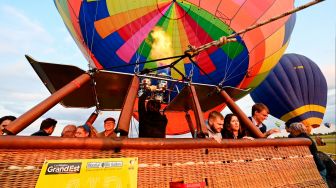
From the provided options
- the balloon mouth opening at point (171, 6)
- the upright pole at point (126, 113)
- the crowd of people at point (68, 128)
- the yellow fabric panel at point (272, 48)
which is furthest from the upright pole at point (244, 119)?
the yellow fabric panel at point (272, 48)

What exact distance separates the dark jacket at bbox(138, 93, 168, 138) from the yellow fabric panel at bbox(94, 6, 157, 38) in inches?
95.4

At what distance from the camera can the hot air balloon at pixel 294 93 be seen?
14.4 meters

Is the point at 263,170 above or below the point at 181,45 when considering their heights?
Answer: below

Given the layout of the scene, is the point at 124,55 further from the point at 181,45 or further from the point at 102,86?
the point at 102,86

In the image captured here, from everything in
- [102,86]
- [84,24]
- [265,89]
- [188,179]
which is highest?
[265,89]

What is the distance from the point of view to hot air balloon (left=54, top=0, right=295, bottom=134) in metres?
4.88

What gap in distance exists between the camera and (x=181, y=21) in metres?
5.15

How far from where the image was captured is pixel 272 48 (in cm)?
595

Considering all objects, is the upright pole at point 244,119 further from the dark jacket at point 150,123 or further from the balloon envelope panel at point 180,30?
the balloon envelope panel at point 180,30

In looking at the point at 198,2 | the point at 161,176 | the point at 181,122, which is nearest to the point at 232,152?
the point at 161,176

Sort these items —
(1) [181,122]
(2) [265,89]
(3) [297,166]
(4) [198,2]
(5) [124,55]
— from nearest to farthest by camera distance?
(3) [297,166]
(4) [198,2]
(5) [124,55]
(1) [181,122]
(2) [265,89]

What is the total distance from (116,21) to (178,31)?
4.55 feet

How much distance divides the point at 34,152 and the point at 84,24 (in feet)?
14.8

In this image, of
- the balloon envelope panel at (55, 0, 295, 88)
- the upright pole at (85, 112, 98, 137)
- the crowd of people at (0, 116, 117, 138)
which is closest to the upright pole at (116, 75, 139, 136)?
the crowd of people at (0, 116, 117, 138)
